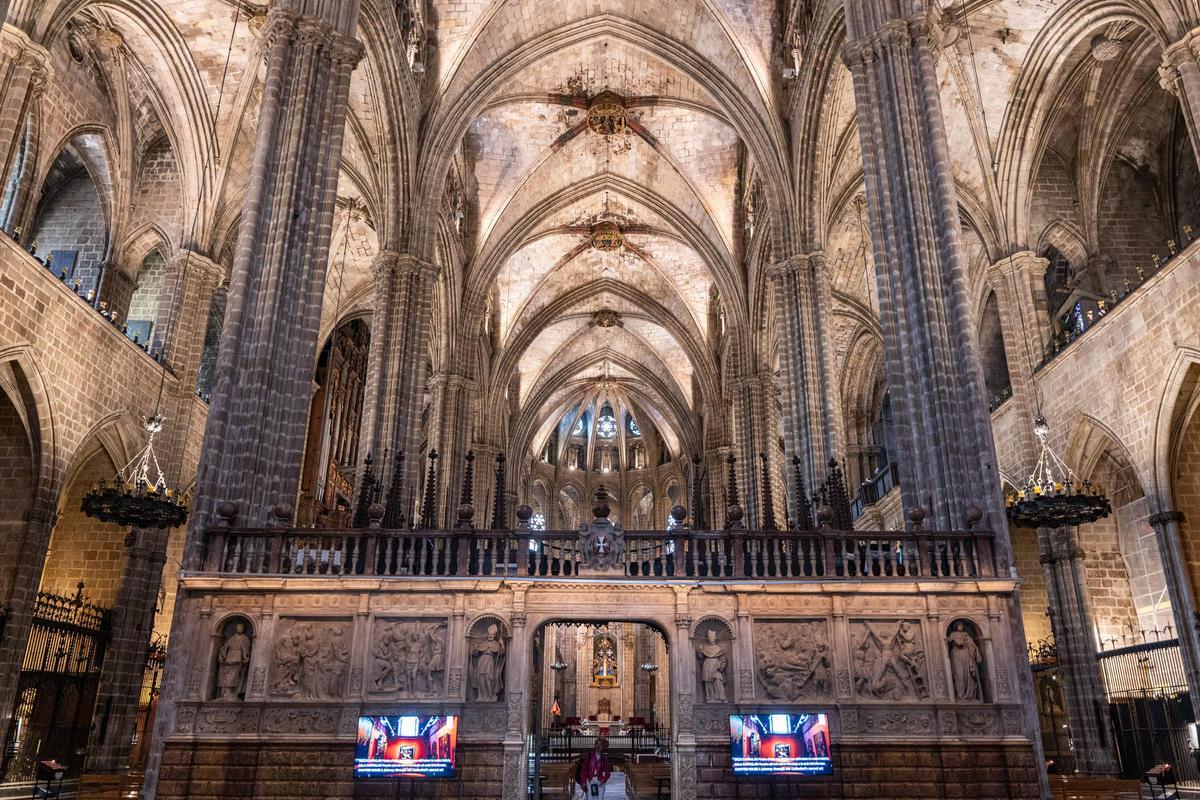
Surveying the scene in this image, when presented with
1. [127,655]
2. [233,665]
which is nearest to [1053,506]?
[233,665]

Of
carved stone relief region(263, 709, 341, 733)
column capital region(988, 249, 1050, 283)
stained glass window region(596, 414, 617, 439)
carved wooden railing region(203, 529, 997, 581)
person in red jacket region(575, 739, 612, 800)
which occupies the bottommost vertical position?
person in red jacket region(575, 739, 612, 800)

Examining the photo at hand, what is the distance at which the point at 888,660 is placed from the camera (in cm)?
889

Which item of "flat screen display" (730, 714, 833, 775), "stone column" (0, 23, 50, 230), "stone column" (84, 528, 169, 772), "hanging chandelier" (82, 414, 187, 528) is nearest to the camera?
"flat screen display" (730, 714, 833, 775)

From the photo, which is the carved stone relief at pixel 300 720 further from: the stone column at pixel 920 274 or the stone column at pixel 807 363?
the stone column at pixel 807 363

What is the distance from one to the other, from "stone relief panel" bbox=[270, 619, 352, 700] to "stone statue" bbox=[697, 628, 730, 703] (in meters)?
3.59

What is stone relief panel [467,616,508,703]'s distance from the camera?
8.74 metres

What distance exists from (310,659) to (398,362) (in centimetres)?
990

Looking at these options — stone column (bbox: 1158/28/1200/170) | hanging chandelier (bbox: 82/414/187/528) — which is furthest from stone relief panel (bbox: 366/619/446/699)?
stone column (bbox: 1158/28/1200/170)

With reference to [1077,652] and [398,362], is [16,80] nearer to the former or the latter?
[398,362]

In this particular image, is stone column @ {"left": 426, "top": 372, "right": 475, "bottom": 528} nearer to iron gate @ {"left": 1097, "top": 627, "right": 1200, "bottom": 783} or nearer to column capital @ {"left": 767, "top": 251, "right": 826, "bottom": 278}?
column capital @ {"left": 767, "top": 251, "right": 826, "bottom": 278}

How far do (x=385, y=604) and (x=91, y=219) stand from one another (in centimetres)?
1489

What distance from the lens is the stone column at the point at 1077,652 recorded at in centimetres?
1513

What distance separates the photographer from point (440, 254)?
24.5 metres

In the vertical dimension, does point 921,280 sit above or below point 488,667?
above
